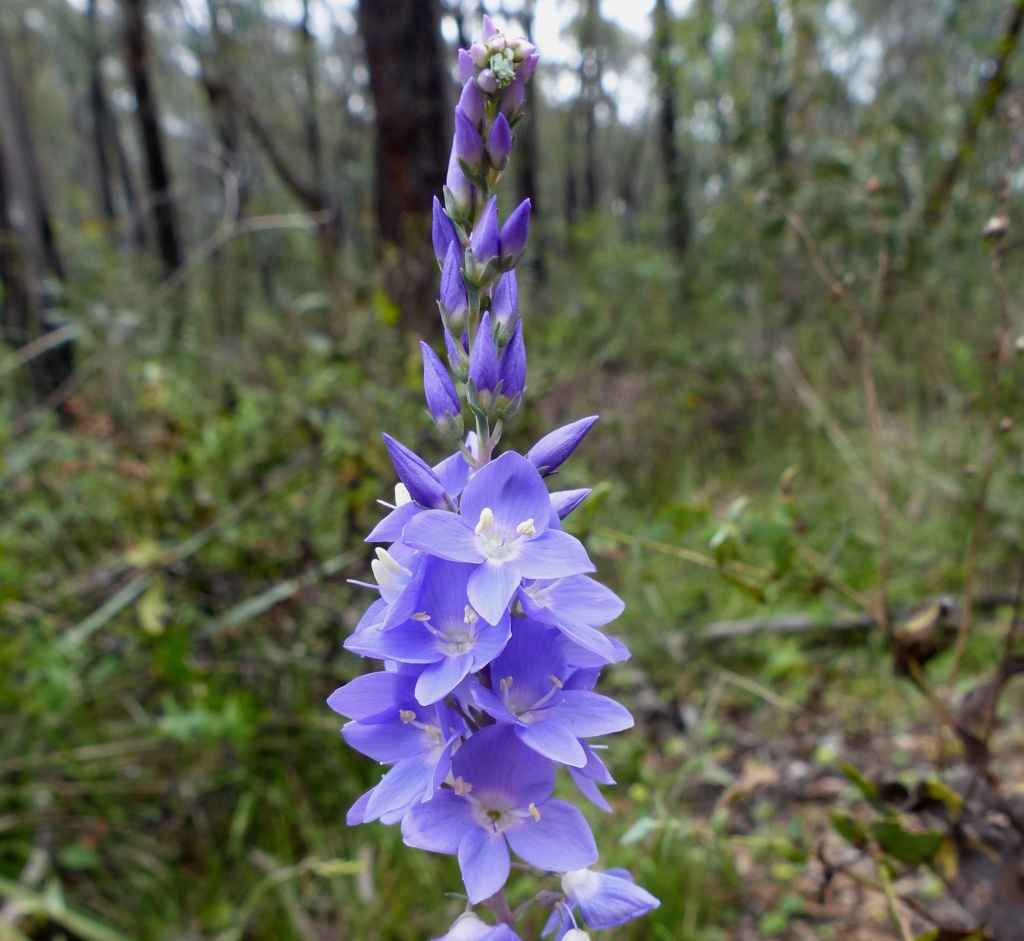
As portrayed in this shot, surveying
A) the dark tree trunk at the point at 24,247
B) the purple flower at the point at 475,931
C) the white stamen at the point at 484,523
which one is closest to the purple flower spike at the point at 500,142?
the white stamen at the point at 484,523

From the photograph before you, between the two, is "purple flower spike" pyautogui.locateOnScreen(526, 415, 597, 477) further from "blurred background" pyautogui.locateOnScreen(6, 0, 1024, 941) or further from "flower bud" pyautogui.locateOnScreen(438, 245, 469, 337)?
"blurred background" pyautogui.locateOnScreen(6, 0, 1024, 941)

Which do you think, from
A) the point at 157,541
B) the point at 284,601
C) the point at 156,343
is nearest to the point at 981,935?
the point at 284,601

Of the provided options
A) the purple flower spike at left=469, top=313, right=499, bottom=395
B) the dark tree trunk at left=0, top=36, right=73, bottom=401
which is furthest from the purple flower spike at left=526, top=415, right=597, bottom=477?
the dark tree trunk at left=0, top=36, right=73, bottom=401

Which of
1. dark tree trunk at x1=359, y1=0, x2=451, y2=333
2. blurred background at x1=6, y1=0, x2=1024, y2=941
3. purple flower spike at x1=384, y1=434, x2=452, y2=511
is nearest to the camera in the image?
purple flower spike at x1=384, y1=434, x2=452, y2=511

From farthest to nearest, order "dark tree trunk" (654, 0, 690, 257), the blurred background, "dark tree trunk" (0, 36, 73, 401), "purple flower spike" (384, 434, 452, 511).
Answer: "dark tree trunk" (654, 0, 690, 257), "dark tree trunk" (0, 36, 73, 401), the blurred background, "purple flower spike" (384, 434, 452, 511)

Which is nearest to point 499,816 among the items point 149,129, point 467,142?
point 467,142

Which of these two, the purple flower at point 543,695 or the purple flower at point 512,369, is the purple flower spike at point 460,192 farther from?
the purple flower at point 543,695
